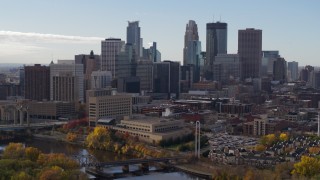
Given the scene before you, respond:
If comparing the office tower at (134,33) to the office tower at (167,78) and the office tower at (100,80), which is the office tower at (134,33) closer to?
the office tower at (167,78)

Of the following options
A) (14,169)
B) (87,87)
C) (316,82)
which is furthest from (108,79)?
(14,169)

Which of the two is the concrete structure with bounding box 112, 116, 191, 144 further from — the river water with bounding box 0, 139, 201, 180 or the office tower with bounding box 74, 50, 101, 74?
the office tower with bounding box 74, 50, 101, 74

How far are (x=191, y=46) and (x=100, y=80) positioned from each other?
2573 centimetres

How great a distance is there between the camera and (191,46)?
6812 cm

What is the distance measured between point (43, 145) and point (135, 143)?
15.2 feet

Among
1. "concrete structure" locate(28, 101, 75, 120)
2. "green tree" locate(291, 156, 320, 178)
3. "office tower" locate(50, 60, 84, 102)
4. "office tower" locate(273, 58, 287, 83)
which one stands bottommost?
"green tree" locate(291, 156, 320, 178)

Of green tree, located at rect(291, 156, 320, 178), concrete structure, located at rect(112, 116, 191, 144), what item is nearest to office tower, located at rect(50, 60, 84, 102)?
concrete structure, located at rect(112, 116, 191, 144)

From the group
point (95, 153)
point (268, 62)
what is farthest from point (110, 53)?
point (268, 62)

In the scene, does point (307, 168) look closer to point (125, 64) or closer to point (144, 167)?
point (144, 167)

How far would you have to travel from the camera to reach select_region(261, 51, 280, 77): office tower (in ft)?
235

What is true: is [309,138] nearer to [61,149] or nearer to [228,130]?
[228,130]

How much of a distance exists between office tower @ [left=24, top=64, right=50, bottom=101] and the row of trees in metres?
21.4

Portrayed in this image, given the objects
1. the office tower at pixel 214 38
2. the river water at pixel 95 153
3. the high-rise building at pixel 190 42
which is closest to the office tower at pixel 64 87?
the river water at pixel 95 153

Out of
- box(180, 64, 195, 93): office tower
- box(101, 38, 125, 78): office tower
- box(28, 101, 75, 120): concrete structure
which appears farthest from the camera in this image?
box(180, 64, 195, 93): office tower
